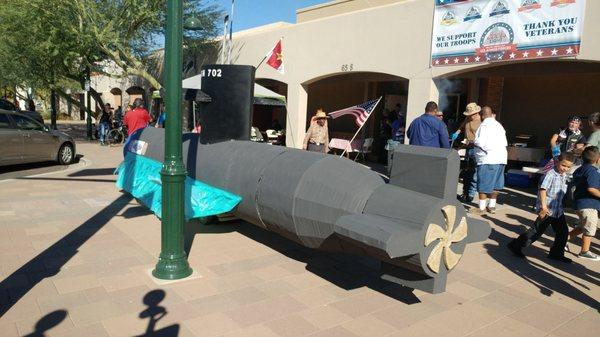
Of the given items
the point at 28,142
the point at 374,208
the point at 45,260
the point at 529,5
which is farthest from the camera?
the point at 28,142

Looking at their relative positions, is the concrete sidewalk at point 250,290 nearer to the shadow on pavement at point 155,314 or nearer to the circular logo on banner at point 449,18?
the shadow on pavement at point 155,314

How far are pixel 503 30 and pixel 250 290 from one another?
8205mm

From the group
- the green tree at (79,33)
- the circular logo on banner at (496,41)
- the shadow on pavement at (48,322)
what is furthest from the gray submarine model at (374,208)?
the green tree at (79,33)

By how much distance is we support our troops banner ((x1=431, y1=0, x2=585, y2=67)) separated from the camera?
28.5ft

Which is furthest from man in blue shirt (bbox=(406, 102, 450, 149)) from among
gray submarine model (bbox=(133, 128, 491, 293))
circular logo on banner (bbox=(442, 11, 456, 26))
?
circular logo on banner (bbox=(442, 11, 456, 26))

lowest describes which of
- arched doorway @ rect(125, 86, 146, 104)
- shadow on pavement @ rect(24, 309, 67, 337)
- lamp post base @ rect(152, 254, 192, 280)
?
shadow on pavement @ rect(24, 309, 67, 337)

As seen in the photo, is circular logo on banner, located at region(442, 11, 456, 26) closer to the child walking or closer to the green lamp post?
the child walking

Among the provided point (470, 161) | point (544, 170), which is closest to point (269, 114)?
point (470, 161)

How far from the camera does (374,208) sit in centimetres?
402

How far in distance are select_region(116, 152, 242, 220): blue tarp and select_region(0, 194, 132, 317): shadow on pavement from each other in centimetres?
67

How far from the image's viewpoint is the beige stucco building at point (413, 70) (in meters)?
11.0

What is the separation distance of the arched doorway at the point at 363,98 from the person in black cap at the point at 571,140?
229 inches

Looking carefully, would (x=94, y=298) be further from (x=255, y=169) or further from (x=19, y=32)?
(x=19, y=32)

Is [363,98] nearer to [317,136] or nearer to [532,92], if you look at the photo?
[532,92]
